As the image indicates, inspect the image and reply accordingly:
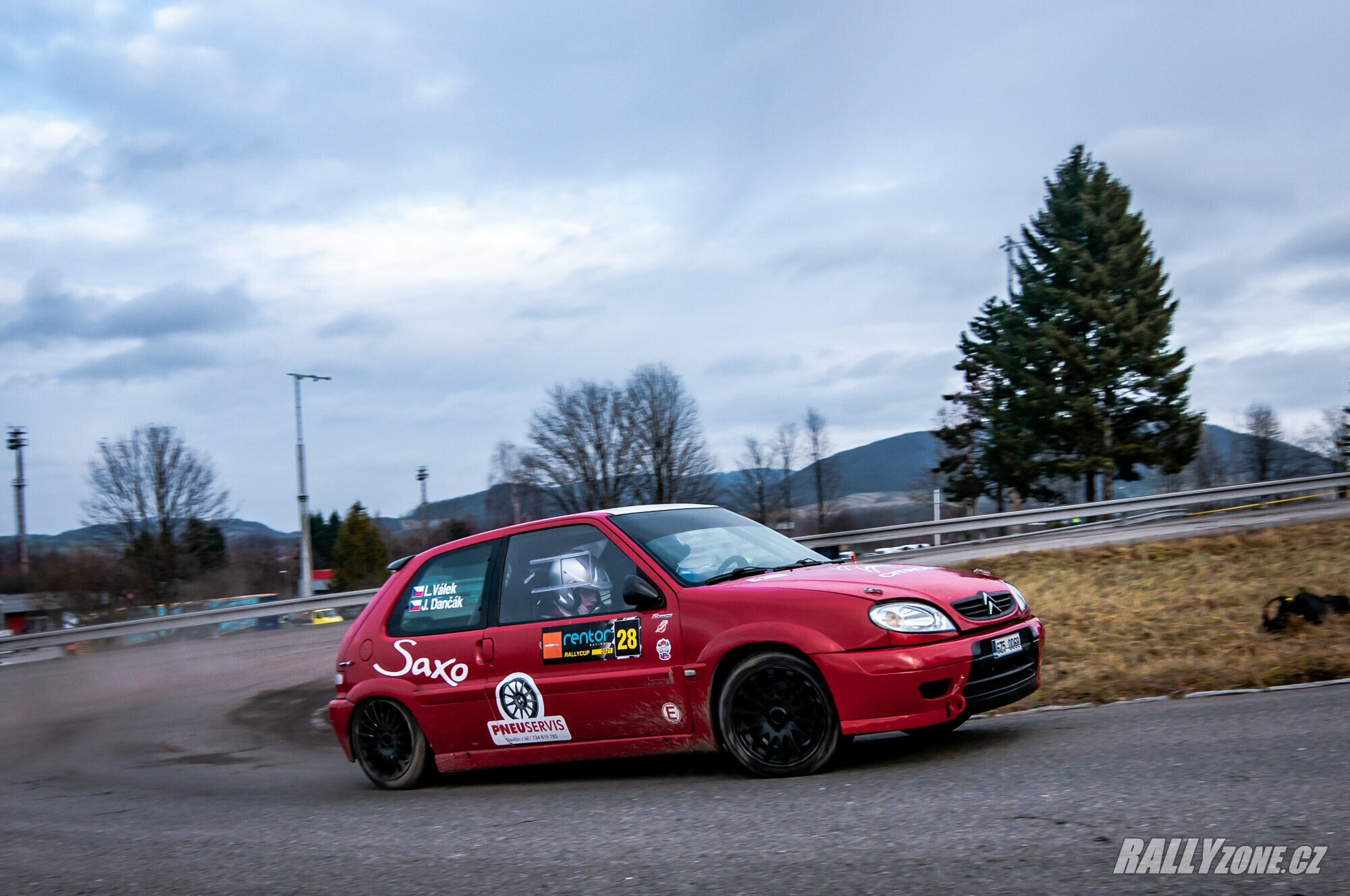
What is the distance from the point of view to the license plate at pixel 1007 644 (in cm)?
571

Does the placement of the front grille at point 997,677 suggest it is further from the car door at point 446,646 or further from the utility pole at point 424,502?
the utility pole at point 424,502

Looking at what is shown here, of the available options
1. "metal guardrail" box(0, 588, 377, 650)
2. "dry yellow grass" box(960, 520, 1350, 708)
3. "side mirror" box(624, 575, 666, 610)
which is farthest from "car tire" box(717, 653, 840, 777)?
"metal guardrail" box(0, 588, 377, 650)

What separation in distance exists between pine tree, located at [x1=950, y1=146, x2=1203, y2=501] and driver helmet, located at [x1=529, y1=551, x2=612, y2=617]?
134ft

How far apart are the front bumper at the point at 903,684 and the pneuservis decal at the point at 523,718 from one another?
1757 millimetres

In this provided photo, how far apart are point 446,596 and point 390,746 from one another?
1.04 metres

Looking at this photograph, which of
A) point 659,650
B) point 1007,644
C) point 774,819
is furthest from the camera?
point 659,650

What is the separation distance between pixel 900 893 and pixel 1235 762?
2.24 metres

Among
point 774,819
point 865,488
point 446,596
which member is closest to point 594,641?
point 446,596

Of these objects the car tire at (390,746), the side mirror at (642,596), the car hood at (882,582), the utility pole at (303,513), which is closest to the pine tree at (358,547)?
the utility pole at (303,513)

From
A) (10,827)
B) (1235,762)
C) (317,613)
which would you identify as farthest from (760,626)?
(317,613)

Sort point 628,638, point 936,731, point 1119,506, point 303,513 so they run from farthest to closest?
point 303,513 → point 1119,506 → point 936,731 → point 628,638

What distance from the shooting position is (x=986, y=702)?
5594mm

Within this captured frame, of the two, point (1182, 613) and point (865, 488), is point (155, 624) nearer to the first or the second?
point (1182, 613)

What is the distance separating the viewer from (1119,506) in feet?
79.9
